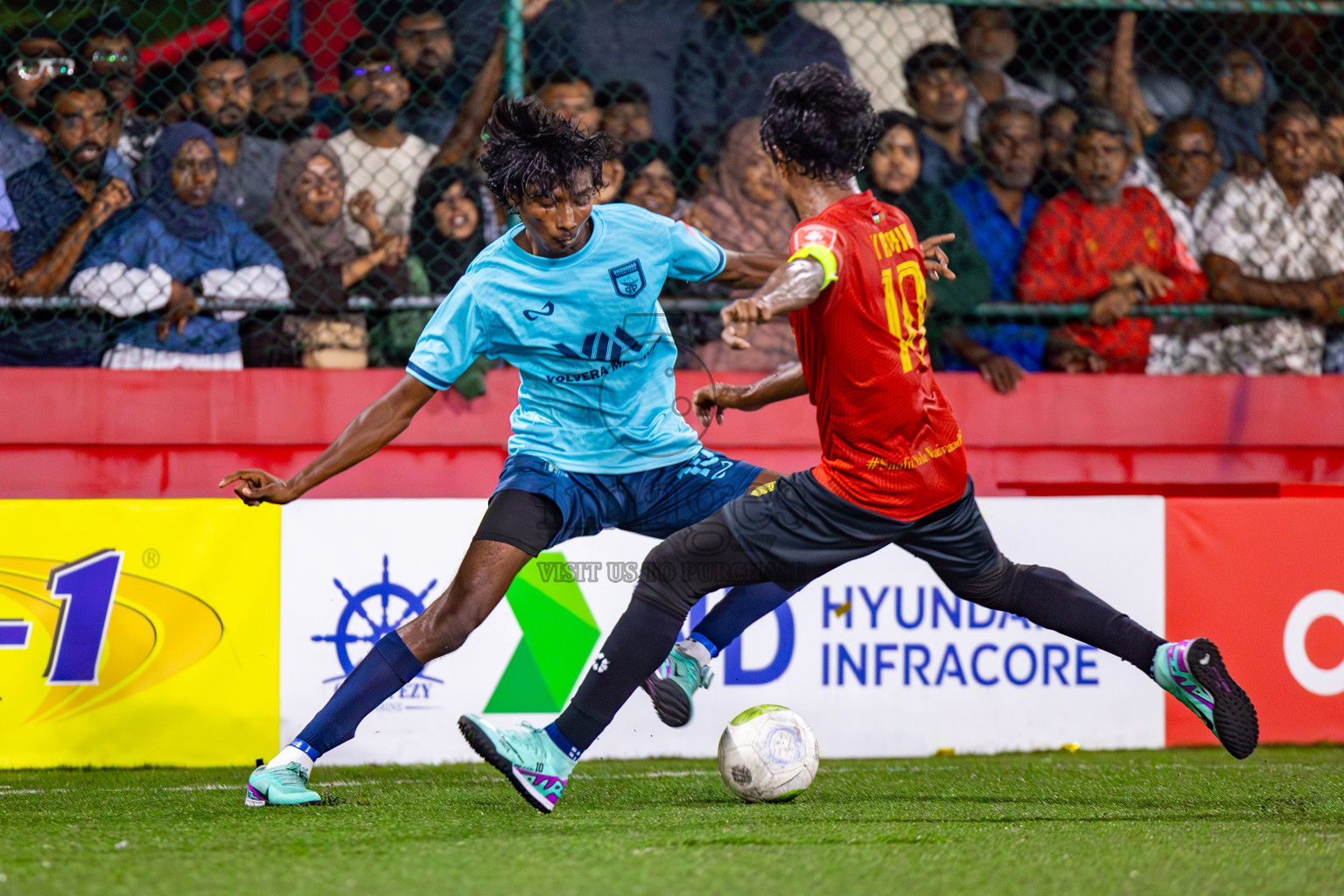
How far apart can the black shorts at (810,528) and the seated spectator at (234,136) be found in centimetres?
326

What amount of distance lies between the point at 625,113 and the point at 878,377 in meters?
3.12

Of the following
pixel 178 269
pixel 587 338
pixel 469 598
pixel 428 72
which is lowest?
pixel 469 598

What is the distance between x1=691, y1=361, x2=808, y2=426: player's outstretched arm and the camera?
365cm

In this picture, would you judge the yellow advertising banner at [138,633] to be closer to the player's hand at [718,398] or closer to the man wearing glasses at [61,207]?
the man wearing glasses at [61,207]

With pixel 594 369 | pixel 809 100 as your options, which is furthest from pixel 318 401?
pixel 809 100

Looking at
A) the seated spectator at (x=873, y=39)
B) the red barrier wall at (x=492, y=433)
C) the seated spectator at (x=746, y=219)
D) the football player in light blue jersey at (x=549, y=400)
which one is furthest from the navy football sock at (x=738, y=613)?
the seated spectator at (x=873, y=39)

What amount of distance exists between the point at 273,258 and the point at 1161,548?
373 cm

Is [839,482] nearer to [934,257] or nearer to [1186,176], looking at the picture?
[934,257]

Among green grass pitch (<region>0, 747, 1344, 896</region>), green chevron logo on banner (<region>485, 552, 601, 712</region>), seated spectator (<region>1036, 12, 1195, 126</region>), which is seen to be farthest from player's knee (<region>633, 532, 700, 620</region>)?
seated spectator (<region>1036, 12, 1195, 126</region>)

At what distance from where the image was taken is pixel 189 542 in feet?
15.8

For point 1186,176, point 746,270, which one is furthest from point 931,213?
point 746,270

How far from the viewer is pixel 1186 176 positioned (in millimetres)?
6426

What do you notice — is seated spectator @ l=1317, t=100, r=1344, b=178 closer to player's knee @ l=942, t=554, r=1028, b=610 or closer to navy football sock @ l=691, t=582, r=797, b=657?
player's knee @ l=942, t=554, r=1028, b=610

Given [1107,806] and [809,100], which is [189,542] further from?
[1107,806]
